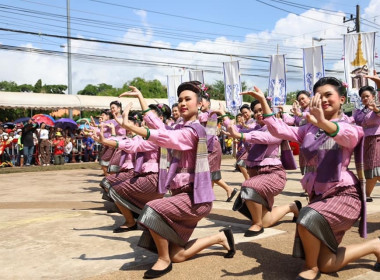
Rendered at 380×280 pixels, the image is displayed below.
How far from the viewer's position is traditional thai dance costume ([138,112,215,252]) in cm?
380

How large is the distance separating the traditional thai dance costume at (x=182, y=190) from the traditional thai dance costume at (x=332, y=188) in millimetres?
914

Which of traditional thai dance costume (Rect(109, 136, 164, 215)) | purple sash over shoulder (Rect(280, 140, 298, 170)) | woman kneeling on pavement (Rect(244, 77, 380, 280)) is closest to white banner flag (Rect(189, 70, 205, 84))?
traditional thai dance costume (Rect(109, 136, 164, 215))

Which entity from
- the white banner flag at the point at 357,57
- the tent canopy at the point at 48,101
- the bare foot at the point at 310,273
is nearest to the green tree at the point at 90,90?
the tent canopy at the point at 48,101

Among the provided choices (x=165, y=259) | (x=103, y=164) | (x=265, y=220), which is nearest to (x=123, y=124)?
(x=165, y=259)

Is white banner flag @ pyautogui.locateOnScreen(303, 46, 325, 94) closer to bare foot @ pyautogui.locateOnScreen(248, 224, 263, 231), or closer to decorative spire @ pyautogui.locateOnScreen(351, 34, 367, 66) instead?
decorative spire @ pyautogui.locateOnScreen(351, 34, 367, 66)

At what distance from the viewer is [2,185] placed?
38.2 ft

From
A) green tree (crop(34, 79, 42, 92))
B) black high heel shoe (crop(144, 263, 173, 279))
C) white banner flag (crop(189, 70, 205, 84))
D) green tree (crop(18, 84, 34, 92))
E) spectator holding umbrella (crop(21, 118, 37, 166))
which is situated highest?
green tree (crop(18, 84, 34, 92))

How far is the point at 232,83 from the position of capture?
19969 millimetres

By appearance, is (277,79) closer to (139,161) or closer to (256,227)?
(139,161)

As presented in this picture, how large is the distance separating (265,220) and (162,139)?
2.25 metres

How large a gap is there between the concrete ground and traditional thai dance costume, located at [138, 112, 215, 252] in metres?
0.38

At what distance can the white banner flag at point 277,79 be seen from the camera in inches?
692

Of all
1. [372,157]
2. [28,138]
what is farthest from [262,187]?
[28,138]

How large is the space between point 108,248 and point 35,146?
46.8 feet
